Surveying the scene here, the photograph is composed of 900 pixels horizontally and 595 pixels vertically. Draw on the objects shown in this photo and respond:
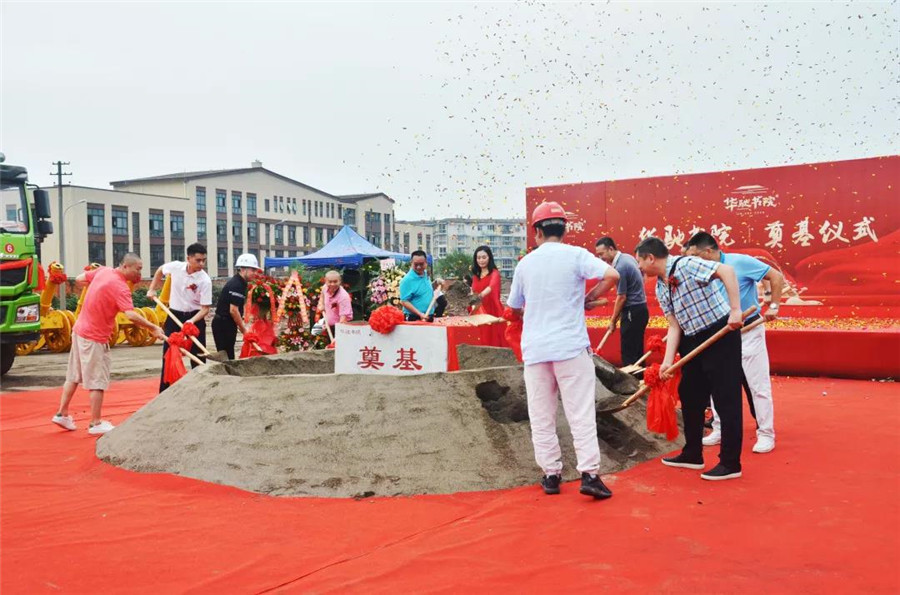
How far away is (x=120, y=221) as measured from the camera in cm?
4619

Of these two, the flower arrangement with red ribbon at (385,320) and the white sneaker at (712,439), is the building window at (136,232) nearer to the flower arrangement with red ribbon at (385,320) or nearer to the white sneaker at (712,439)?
the flower arrangement with red ribbon at (385,320)

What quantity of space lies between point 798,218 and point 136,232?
44346 millimetres

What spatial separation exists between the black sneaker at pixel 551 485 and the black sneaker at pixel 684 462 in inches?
39.7

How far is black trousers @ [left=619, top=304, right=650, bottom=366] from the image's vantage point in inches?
259

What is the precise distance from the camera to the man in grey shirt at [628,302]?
645 centimetres

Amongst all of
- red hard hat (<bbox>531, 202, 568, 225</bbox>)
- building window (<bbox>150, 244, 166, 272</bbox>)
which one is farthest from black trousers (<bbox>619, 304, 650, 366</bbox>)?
building window (<bbox>150, 244, 166, 272</bbox>)

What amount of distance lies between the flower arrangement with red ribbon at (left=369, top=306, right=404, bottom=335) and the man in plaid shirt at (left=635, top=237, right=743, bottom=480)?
192 centimetres

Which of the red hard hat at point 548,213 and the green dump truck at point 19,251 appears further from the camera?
the green dump truck at point 19,251

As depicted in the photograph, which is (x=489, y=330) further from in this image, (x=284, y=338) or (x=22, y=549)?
(x=22, y=549)

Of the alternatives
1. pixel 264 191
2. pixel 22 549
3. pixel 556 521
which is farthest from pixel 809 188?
pixel 264 191

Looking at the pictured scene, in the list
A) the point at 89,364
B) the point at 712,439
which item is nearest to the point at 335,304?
the point at 89,364

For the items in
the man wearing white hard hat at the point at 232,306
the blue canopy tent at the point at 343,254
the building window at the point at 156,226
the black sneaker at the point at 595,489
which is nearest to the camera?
the black sneaker at the point at 595,489

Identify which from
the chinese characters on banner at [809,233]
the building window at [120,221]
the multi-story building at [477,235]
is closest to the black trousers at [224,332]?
the chinese characters on banner at [809,233]

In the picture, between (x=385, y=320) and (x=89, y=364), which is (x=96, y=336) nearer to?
(x=89, y=364)
